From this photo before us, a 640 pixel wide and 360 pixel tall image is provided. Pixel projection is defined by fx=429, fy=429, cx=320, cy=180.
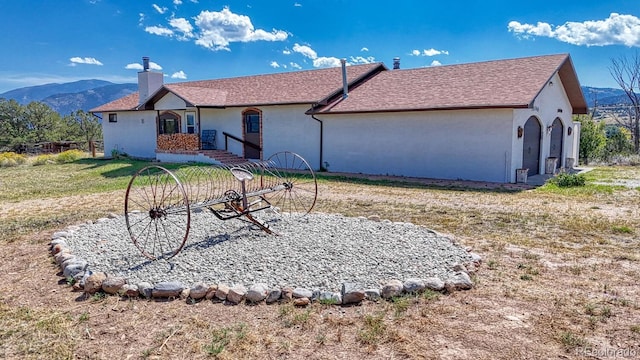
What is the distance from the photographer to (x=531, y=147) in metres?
14.8

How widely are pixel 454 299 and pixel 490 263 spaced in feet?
4.44

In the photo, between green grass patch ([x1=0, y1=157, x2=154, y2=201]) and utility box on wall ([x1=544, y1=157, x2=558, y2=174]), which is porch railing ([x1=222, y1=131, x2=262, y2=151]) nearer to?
green grass patch ([x1=0, y1=157, x2=154, y2=201])

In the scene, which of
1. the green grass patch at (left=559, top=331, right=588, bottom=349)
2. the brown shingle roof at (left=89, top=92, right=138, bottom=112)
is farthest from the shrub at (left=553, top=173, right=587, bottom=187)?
the brown shingle roof at (left=89, top=92, right=138, bottom=112)

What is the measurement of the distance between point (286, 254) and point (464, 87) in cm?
1156

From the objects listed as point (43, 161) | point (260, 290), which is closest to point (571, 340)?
point (260, 290)

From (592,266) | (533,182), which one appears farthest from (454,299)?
(533,182)

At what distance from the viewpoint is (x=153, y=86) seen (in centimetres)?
2270

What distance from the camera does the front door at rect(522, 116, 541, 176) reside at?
565 inches

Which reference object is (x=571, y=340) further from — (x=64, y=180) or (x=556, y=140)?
(x=64, y=180)

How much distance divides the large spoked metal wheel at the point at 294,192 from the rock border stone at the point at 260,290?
286cm

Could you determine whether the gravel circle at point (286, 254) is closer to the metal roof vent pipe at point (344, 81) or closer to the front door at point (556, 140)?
the metal roof vent pipe at point (344, 81)

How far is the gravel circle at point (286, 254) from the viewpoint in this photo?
4.75 m

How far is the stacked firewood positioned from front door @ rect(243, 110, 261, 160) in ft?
7.59

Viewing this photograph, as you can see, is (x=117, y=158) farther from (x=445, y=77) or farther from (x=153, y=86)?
(x=445, y=77)
